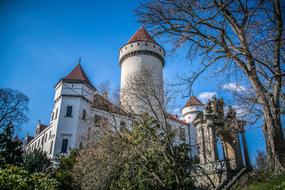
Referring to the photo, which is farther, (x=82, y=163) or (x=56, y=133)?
(x=56, y=133)

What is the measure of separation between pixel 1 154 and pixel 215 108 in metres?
17.4

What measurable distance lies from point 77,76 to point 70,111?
501cm

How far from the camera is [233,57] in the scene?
8.41 m

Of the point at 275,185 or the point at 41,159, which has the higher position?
the point at 41,159

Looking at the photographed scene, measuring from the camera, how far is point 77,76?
3094cm

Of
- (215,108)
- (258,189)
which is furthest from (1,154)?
(258,189)

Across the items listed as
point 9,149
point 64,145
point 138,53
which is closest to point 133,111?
point 9,149

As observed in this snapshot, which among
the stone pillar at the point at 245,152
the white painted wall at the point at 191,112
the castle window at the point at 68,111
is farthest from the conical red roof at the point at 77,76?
the white painted wall at the point at 191,112

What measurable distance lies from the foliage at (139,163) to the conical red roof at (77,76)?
1729cm

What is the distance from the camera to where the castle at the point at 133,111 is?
1477 centimetres

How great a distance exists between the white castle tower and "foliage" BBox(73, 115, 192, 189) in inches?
487

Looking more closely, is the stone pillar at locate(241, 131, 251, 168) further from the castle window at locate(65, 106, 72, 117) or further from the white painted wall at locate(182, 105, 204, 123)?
the white painted wall at locate(182, 105, 204, 123)

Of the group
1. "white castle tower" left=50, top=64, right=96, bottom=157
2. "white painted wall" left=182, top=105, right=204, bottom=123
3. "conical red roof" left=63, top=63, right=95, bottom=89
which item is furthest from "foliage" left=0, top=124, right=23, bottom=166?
"white painted wall" left=182, top=105, right=204, bottom=123

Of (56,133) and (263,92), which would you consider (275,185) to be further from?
(56,133)
